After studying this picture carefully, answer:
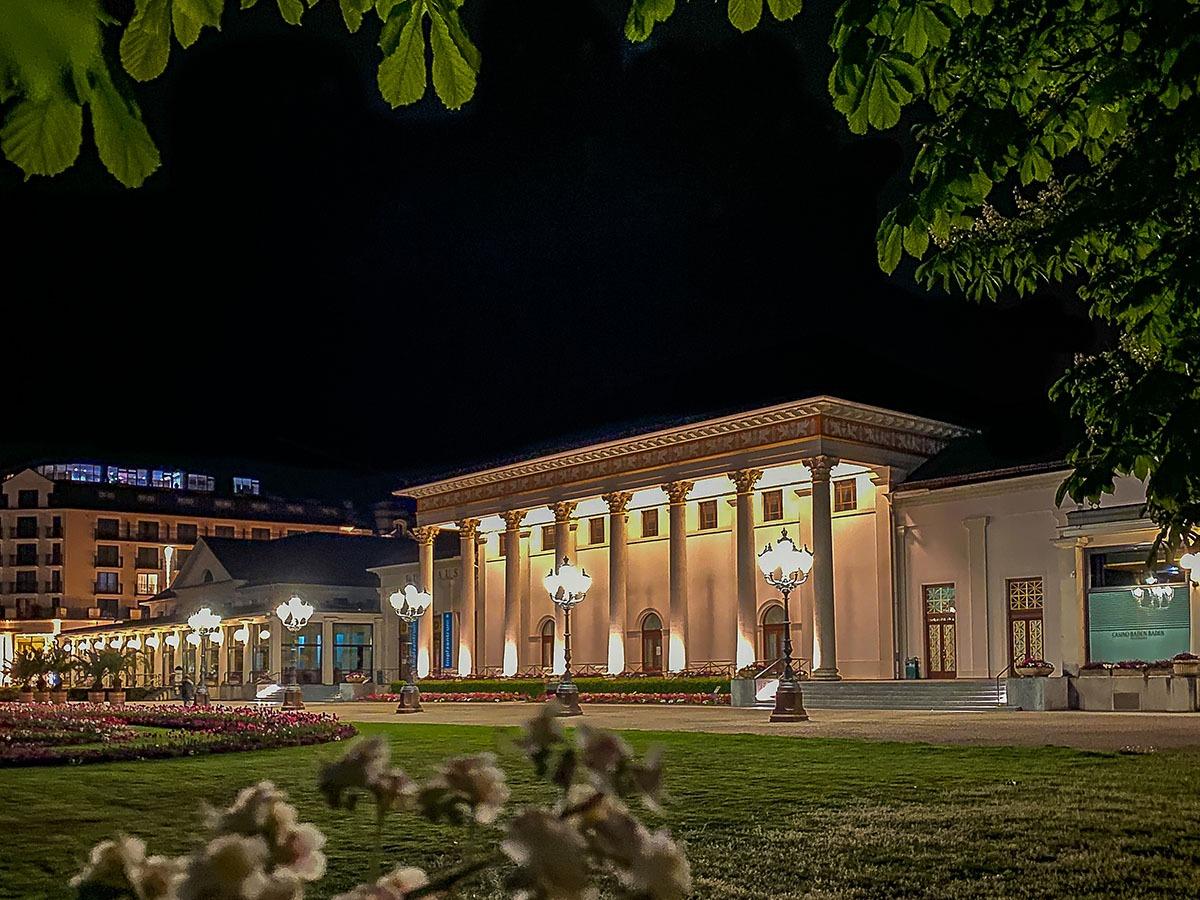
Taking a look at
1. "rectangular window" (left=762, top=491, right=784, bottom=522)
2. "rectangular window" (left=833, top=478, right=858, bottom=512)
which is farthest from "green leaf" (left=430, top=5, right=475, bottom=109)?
"rectangular window" (left=762, top=491, right=784, bottom=522)

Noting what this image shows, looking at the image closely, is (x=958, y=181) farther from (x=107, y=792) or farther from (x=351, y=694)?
(x=351, y=694)

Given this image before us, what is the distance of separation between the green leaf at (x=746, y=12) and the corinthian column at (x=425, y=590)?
53.7m

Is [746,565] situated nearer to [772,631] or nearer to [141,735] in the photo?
[772,631]

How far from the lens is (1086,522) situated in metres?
35.2

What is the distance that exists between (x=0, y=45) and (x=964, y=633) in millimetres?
40762

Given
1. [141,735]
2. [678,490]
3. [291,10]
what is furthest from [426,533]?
[291,10]

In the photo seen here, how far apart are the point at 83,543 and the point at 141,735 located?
271 ft

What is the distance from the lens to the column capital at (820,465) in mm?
40719

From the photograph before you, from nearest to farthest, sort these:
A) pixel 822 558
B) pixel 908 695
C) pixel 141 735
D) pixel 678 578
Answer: pixel 141 735, pixel 908 695, pixel 822 558, pixel 678 578

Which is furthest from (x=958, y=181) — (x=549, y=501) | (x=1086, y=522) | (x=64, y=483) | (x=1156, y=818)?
(x=64, y=483)

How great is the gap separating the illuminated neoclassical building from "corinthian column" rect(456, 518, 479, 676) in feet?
0.28

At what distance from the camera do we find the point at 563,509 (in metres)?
49.7

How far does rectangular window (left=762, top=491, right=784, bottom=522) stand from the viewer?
46.5m

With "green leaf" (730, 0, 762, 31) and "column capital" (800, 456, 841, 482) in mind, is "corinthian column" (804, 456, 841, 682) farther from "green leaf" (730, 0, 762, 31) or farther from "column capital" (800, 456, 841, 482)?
"green leaf" (730, 0, 762, 31)
